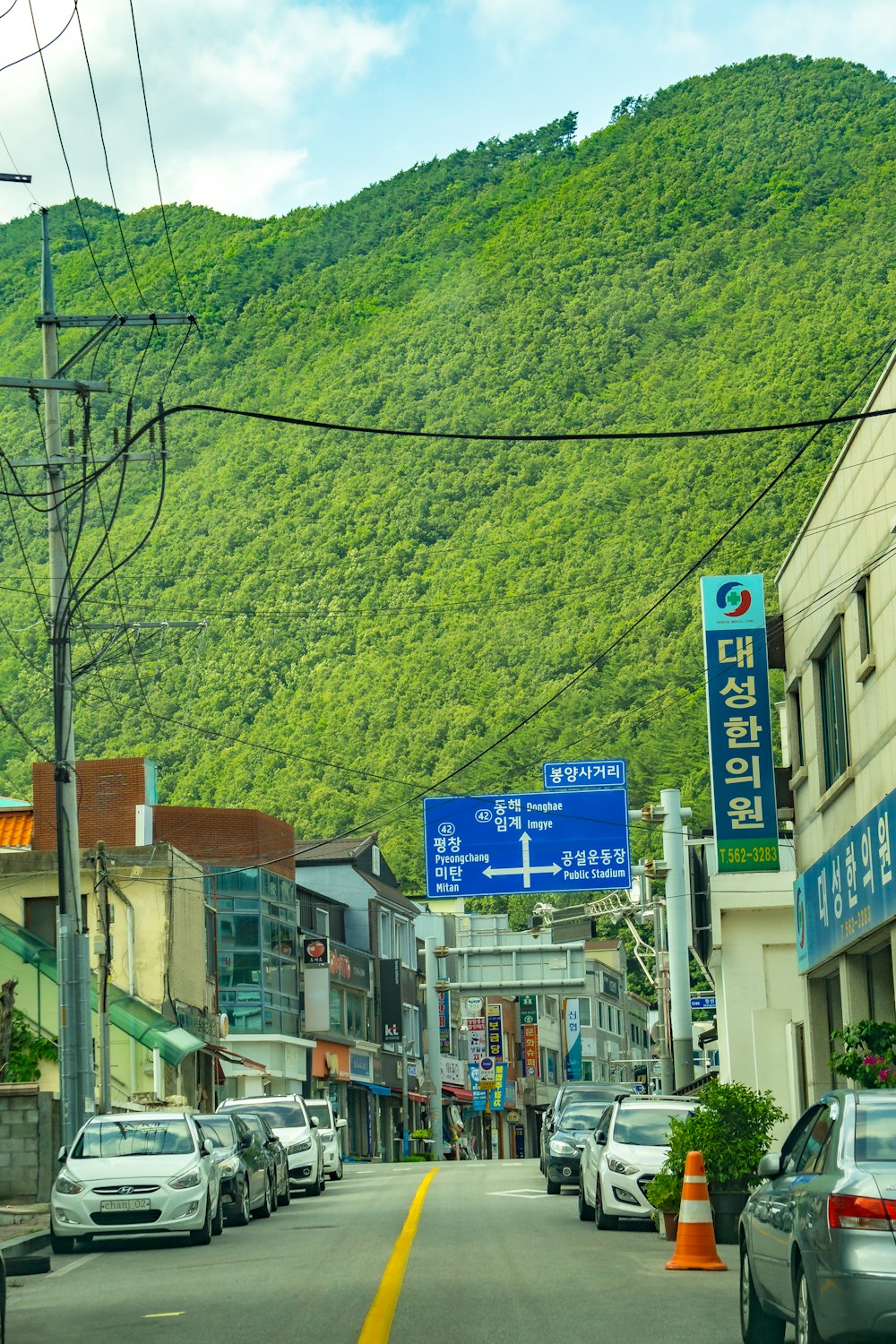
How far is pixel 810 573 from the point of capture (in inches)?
906

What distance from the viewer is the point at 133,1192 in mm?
17484

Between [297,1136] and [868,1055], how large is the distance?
1607cm

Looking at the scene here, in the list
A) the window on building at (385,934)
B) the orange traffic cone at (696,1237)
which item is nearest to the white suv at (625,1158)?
the orange traffic cone at (696,1237)

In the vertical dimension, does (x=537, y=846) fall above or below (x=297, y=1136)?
above

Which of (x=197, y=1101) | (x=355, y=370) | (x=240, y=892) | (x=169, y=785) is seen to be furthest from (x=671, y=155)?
(x=197, y=1101)

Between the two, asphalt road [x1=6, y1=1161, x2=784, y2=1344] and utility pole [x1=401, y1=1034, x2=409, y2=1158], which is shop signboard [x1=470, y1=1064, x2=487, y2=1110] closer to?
utility pole [x1=401, y1=1034, x2=409, y2=1158]

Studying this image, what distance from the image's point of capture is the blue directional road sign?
32562mm

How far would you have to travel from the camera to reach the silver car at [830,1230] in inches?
291

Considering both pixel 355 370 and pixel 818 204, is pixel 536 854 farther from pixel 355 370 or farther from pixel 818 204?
pixel 818 204

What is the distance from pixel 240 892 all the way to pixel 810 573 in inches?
1340

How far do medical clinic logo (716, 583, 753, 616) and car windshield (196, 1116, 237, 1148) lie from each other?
9.68m

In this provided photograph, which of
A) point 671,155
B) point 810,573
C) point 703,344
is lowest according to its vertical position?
point 810,573

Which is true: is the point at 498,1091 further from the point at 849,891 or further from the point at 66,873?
the point at 849,891

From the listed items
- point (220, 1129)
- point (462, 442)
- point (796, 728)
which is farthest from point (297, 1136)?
point (462, 442)
